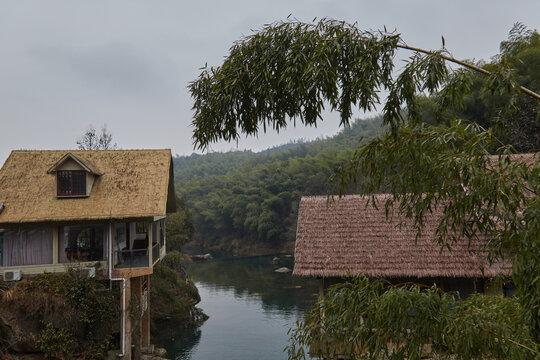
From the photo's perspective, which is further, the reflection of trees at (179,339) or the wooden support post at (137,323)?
the reflection of trees at (179,339)

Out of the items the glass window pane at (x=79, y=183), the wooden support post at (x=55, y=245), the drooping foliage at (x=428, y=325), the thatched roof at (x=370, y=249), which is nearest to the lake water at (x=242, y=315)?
the thatched roof at (x=370, y=249)

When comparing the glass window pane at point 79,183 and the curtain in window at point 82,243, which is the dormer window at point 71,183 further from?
the curtain in window at point 82,243

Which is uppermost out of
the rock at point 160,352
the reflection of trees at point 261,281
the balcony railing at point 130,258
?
the balcony railing at point 130,258

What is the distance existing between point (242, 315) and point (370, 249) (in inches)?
489

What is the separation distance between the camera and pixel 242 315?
20.1 meters

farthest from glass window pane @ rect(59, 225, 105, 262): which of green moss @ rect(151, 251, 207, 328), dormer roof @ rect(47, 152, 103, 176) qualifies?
green moss @ rect(151, 251, 207, 328)

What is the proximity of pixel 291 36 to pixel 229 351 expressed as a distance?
1396 centimetres

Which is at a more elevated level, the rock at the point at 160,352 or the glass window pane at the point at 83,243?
the glass window pane at the point at 83,243

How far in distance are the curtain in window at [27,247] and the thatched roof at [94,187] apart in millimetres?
661

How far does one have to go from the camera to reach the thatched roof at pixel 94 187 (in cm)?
1196

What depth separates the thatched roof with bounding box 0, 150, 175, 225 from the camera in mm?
11961

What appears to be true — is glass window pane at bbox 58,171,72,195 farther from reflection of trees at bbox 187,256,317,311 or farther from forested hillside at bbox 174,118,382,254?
forested hillside at bbox 174,118,382,254

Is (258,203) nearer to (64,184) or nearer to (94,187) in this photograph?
(94,187)

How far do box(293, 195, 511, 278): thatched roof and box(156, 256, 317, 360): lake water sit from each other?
3.65ft
